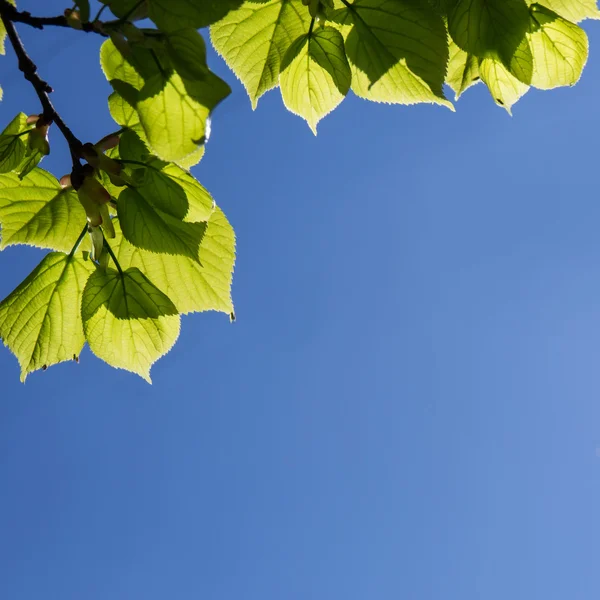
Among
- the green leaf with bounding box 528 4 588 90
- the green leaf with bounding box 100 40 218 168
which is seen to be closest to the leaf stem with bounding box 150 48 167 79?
the green leaf with bounding box 100 40 218 168

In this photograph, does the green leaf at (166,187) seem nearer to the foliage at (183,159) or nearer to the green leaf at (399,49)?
the foliage at (183,159)

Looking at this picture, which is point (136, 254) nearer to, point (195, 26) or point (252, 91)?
point (252, 91)

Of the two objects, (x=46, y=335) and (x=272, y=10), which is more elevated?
(x=272, y=10)

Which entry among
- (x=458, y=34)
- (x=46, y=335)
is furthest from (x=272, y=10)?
(x=46, y=335)

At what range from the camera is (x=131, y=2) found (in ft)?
1.79

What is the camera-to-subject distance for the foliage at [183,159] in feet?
2.22

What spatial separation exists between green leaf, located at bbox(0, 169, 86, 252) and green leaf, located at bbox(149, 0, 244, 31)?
328mm

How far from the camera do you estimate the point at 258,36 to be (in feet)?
2.42

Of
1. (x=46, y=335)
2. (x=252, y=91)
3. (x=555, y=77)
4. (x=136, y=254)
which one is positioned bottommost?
(x=46, y=335)

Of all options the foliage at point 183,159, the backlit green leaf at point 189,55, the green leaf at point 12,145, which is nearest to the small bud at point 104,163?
the foliage at point 183,159

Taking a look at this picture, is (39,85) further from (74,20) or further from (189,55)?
(189,55)

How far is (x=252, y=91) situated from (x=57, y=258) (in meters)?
0.32

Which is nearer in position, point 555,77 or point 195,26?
point 195,26

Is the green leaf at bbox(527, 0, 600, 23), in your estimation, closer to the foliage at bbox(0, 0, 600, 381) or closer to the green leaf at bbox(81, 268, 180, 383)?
the foliage at bbox(0, 0, 600, 381)
